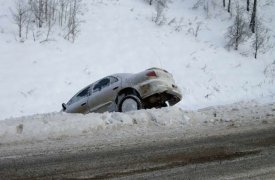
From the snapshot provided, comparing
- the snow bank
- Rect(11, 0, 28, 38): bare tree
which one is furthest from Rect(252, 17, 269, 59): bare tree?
the snow bank

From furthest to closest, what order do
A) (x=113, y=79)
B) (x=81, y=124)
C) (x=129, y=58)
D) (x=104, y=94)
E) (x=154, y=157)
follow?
1. (x=129, y=58)
2. (x=113, y=79)
3. (x=104, y=94)
4. (x=81, y=124)
5. (x=154, y=157)

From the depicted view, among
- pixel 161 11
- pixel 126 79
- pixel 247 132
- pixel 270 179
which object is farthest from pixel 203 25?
pixel 270 179

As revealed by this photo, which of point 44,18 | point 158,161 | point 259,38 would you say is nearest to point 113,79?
point 158,161

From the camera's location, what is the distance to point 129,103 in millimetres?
11445

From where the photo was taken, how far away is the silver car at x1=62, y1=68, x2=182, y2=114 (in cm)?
1152

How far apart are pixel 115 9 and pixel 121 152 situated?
2112 cm

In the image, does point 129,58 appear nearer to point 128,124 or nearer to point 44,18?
point 44,18

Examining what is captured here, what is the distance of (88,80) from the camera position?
20719mm

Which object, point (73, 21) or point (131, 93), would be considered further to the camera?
point (73, 21)

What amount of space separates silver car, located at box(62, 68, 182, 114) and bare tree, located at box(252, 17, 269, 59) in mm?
15866

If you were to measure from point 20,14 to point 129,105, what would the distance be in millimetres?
12355

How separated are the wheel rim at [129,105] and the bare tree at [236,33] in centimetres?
1645

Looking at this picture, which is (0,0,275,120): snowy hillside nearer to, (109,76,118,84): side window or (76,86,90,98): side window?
(76,86,90,98): side window

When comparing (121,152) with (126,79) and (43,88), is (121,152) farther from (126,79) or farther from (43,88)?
(43,88)
